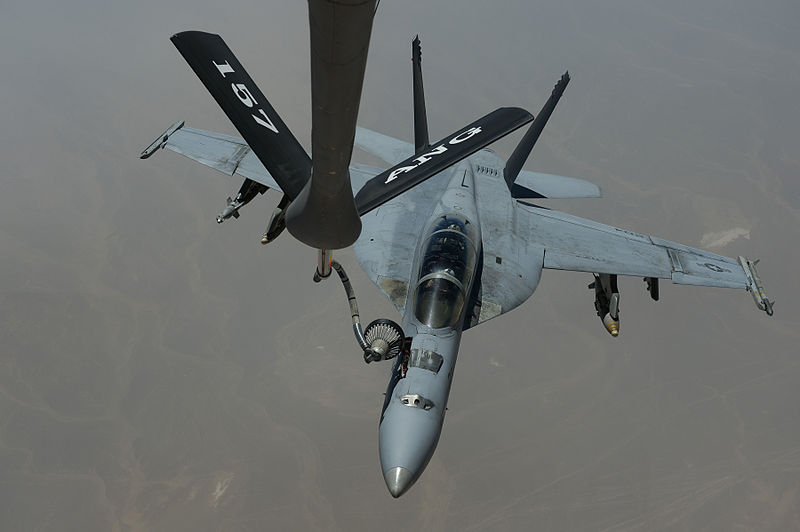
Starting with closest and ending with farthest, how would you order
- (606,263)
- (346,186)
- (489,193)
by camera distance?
1. (346,186)
2. (606,263)
3. (489,193)

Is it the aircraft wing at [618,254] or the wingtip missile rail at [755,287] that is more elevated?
the aircraft wing at [618,254]

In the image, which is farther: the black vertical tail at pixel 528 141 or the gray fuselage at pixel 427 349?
the black vertical tail at pixel 528 141

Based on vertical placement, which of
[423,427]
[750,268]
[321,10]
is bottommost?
[750,268]

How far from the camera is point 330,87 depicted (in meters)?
5.25

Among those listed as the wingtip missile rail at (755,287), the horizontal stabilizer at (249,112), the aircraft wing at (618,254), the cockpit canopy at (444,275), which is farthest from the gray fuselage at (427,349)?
the wingtip missile rail at (755,287)

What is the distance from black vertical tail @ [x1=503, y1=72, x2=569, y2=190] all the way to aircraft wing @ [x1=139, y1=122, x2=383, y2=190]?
371 cm

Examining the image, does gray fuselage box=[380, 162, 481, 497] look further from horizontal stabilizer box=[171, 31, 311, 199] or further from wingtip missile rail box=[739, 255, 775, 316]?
wingtip missile rail box=[739, 255, 775, 316]

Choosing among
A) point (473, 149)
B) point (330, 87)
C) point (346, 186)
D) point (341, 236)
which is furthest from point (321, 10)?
point (473, 149)

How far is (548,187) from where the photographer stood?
720 inches

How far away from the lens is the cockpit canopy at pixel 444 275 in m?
11.7

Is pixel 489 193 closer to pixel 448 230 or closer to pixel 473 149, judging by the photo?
pixel 448 230

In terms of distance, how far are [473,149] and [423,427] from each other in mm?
4915

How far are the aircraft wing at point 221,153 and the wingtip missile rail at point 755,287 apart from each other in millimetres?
9991

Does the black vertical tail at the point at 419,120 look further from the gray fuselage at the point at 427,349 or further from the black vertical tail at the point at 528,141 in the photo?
the gray fuselage at the point at 427,349
